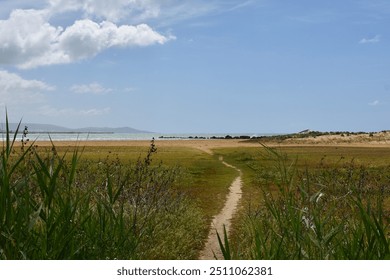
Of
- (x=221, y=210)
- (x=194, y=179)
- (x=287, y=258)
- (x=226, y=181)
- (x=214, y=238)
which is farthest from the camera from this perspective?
(x=194, y=179)

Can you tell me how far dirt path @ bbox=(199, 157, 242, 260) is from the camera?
40.1 ft

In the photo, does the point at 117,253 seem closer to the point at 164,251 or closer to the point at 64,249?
the point at 64,249

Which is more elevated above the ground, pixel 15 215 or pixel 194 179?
pixel 15 215

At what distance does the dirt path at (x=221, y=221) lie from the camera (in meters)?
12.2

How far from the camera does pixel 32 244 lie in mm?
5000

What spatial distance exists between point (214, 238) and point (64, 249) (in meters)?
9.34

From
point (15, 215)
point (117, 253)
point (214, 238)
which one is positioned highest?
point (15, 215)

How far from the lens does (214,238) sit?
1408cm

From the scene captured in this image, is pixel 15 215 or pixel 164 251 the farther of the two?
pixel 164 251

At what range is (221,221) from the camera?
55.3 feet

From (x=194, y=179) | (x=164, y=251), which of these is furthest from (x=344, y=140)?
(x=164, y=251)
